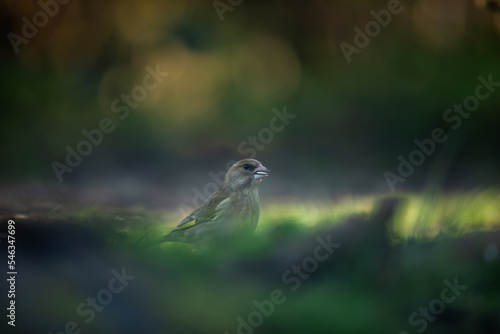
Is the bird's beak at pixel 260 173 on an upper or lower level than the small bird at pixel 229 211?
upper

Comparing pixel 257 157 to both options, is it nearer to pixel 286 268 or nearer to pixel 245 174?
pixel 245 174

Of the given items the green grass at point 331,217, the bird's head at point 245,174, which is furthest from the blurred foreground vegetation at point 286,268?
the bird's head at point 245,174

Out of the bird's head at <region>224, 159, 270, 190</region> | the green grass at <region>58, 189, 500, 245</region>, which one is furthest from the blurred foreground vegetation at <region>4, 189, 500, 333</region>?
the bird's head at <region>224, 159, 270, 190</region>

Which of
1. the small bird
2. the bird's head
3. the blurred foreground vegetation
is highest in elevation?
the bird's head

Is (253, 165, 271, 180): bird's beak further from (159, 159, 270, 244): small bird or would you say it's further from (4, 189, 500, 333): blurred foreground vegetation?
(4, 189, 500, 333): blurred foreground vegetation

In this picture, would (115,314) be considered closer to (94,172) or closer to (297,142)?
(94,172)

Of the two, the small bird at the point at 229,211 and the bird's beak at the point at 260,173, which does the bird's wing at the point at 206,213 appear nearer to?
the small bird at the point at 229,211

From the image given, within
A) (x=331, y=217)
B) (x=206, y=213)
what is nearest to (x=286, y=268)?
(x=331, y=217)
